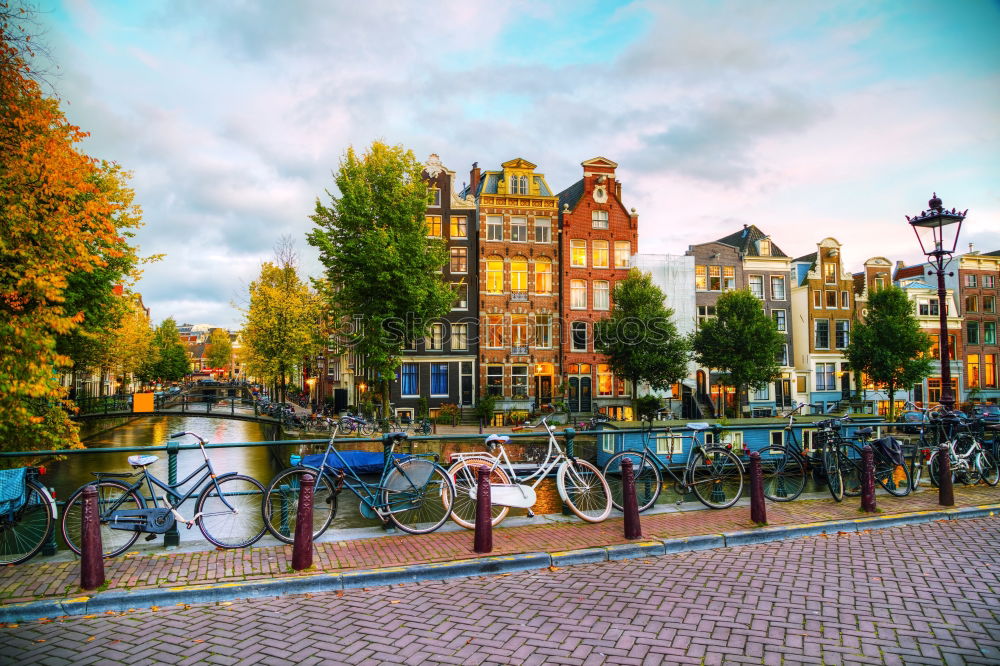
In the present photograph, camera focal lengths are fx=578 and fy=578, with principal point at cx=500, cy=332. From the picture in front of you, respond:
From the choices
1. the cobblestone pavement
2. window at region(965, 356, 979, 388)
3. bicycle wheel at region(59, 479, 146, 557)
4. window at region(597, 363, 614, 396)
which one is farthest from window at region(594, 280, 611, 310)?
window at region(965, 356, 979, 388)

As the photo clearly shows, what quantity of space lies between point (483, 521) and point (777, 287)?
4364 centimetres

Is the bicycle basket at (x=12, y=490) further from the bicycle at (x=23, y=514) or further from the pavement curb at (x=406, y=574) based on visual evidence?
the pavement curb at (x=406, y=574)

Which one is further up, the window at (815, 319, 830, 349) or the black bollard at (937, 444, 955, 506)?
the window at (815, 319, 830, 349)

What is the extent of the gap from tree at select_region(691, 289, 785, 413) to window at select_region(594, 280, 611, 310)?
693 centimetres

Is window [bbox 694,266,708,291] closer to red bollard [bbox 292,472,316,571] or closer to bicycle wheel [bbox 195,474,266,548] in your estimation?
bicycle wheel [bbox 195,474,266,548]

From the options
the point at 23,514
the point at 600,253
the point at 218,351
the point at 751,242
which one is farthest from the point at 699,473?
the point at 218,351

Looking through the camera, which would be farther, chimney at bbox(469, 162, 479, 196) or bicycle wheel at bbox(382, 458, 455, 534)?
chimney at bbox(469, 162, 479, 196)

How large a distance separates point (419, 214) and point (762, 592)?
26.0 m

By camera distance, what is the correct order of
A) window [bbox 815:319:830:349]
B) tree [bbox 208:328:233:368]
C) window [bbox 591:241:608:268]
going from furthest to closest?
1. tree [bbox 208:328:233:368]
2. window [bbox 815:319:830:349]
3. window [bbox 591:241:608:268]

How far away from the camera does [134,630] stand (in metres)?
5.20

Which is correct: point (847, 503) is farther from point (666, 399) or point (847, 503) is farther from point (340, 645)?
point (666, 399)

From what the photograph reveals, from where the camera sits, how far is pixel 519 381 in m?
38.1

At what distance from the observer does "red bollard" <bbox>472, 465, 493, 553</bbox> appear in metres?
7.04

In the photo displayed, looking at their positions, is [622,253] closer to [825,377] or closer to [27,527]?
[825,377]
